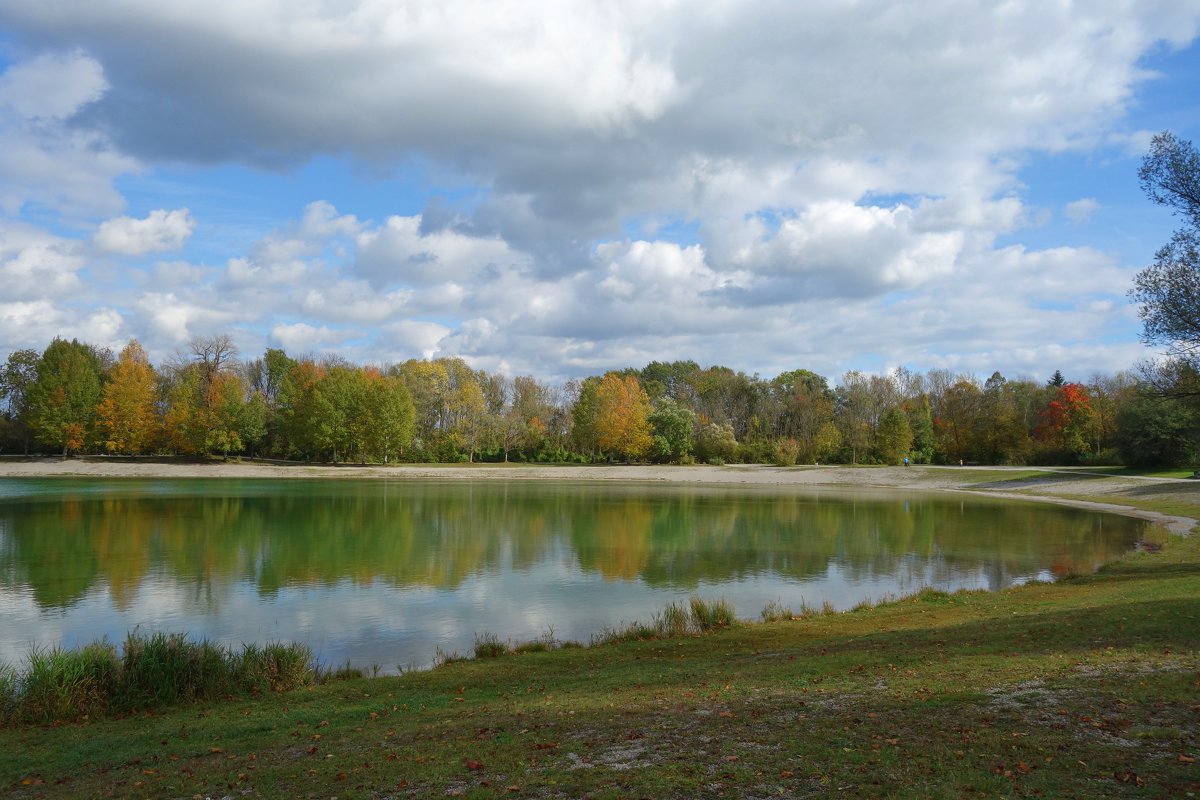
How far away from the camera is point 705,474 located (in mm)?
82750

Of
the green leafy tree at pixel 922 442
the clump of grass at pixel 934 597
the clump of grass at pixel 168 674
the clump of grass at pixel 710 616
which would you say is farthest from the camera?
the green leafy tree at pixel 922 442

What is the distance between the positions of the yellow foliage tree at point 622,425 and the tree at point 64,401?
58.0 meters

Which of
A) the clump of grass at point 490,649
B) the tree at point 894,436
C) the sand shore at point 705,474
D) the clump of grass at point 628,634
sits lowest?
the sand shore at point 705,474

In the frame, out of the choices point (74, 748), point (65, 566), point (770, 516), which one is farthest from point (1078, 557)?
point (65, 566)

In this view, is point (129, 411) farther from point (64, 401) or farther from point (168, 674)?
point (168, 674)

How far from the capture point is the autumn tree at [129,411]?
8281cm

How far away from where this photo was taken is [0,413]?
86.8 meters

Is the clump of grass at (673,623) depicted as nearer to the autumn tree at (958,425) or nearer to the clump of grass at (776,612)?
the clump of grass at (776,612)

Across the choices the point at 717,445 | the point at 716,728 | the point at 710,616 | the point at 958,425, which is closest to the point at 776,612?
the point at 710,616

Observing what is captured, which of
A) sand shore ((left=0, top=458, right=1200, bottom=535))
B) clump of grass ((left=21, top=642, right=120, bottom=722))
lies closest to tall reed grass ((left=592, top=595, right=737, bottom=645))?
clump of grass ((left=21, top=642, right=120, bottom=722))

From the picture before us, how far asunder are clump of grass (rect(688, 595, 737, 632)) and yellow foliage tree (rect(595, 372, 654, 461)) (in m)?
79.8

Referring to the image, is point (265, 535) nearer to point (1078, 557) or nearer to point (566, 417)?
point (1078, 557)

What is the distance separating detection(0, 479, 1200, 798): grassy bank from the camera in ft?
20.2

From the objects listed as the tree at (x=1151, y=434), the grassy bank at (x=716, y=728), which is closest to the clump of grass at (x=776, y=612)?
the grassy bank at (x=716, y=728)
